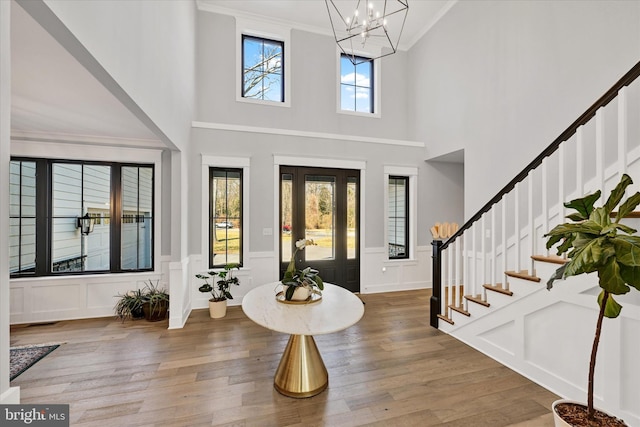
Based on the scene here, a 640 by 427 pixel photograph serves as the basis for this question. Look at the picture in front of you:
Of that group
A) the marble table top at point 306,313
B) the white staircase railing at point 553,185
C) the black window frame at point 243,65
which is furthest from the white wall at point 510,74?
the marble table top at point 306,313

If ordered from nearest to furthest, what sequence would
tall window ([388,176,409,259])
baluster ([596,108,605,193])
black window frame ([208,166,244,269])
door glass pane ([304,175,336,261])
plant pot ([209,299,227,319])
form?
1. baluster ([596,108,605,193])
2. plant pot ([209,299,227,319])
3. black window frame ([208,166,244,269])
4. door glass pane ([304,175,336,261])
5. tall window ([388,176,409,259])

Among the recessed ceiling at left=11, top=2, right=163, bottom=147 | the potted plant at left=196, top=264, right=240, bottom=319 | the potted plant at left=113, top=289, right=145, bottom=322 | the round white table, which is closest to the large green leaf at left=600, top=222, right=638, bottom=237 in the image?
the round white table

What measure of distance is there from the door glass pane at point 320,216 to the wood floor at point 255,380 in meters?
1.71

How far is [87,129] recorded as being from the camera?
3.41 metres

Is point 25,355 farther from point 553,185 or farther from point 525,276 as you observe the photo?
point 553,185

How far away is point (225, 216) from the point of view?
14.9ft

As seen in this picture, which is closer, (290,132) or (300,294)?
(300,294)

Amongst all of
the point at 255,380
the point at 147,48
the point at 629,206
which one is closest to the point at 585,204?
the point at 629,206

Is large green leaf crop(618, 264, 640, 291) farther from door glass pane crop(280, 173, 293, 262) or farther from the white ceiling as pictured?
door glass pane crop(280, 173, 293, 262)

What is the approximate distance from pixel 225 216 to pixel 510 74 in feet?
14.9

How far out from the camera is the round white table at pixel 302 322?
201 cm

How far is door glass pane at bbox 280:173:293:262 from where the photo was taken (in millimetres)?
4773

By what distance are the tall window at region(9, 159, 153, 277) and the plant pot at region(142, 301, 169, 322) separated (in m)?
0.63

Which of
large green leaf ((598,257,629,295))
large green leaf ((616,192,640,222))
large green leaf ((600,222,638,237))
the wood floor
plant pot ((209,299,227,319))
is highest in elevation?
large green leaf ((616,192,640,222))
